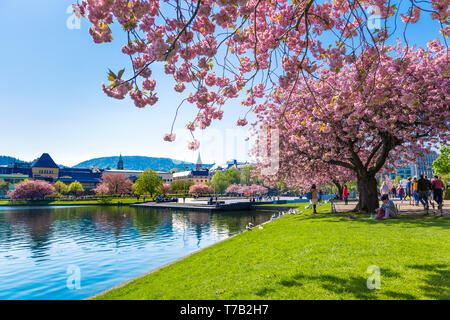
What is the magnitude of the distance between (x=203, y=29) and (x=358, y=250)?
7.38m

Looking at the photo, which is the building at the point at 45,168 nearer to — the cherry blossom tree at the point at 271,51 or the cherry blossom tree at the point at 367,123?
the cherry blossom tree at the point at 367,123

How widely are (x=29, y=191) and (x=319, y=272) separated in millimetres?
112264

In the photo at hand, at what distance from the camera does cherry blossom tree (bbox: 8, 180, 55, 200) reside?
95500 millimetres

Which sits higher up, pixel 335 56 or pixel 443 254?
pixel 335 56

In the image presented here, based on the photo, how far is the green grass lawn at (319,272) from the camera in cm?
538

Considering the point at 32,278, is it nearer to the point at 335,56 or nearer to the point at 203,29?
the point at 203,29

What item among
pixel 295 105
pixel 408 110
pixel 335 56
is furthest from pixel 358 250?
pixel 295 105

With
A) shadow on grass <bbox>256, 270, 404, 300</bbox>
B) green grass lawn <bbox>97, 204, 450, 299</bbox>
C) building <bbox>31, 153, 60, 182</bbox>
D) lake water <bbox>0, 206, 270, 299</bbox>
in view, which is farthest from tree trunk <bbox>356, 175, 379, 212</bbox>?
building <bbox>31, 153, 60, 182</bbox>

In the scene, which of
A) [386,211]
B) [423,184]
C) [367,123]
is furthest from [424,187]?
[367,123]

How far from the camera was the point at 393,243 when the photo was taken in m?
9.02

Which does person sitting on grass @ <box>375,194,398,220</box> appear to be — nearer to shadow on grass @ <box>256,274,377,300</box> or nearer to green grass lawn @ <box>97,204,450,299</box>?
green grass lawn @ <box>97,204,450,299</box>

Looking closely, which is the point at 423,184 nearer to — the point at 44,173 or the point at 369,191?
the point at 369,191
